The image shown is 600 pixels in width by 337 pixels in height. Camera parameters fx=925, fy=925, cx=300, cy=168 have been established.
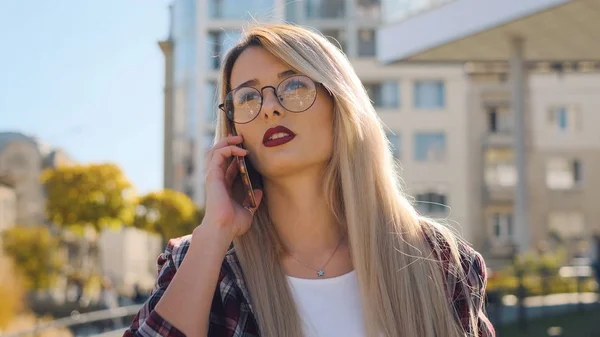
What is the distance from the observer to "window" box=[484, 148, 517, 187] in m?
47.8

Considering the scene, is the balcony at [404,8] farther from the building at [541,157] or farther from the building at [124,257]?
the building at [124,257]

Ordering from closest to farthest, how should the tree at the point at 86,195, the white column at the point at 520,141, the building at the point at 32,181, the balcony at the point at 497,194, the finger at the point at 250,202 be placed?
the finger at the point at 250,202, the white column at the point at 520,141, the tree at the point at 86,195, the balcony at the point at 497,194, the building at the point at 32,181

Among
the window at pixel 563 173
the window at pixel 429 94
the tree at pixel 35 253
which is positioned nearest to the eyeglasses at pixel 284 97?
the tree at pixel 35 253

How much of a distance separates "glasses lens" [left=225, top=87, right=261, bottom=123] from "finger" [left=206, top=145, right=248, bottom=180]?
0.33 feet

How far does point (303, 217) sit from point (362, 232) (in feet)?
0.76

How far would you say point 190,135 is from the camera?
158ft

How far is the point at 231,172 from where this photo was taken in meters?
3.02

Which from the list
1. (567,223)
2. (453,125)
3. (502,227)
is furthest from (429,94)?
(567,223)

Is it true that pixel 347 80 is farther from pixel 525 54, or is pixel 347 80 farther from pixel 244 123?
pixel 525 54

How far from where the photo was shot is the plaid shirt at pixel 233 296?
108 inches

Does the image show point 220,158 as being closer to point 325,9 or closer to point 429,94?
point 429,94

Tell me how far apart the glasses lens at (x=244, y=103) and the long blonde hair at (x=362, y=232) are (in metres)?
0.11

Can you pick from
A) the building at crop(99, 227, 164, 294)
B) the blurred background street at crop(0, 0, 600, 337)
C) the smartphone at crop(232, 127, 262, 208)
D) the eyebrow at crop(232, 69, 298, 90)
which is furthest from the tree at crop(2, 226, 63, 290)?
the eyebrow at crop(232, 69, 298, 90)

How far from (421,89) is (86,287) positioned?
2091 centimetres
